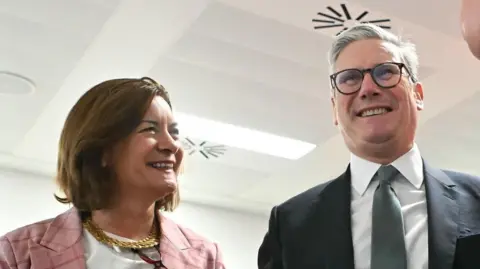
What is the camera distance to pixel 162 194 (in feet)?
5.33

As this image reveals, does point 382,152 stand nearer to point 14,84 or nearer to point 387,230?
point 387,230

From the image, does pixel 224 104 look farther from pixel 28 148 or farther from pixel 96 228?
pixel 96 228

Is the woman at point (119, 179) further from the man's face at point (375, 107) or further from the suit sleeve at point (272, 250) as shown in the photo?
the man's face at point (375, 107)

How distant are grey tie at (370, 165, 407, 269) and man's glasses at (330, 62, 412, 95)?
0.20 m

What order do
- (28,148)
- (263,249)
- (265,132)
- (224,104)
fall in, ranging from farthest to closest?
(28,148), (265,132), (224,104), (263,249)

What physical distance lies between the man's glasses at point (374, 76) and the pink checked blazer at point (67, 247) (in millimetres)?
546

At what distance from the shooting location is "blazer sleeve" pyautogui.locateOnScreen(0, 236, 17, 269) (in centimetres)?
145

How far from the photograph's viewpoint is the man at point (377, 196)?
1350mm

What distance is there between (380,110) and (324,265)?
A: 36cm

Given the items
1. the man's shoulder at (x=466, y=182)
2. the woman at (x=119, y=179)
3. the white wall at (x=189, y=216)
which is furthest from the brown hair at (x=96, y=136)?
the white wall at (x=189, y=216)

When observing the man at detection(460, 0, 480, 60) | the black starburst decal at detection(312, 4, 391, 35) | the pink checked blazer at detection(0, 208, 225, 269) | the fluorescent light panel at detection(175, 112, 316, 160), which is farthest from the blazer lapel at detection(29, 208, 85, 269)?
the fluorescent light panel at detection(175, 112, 316, 160)

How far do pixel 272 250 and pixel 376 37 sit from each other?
0.56 metres

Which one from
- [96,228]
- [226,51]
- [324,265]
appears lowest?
[324,265]

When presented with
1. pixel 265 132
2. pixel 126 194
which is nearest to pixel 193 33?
pixel 265 132
